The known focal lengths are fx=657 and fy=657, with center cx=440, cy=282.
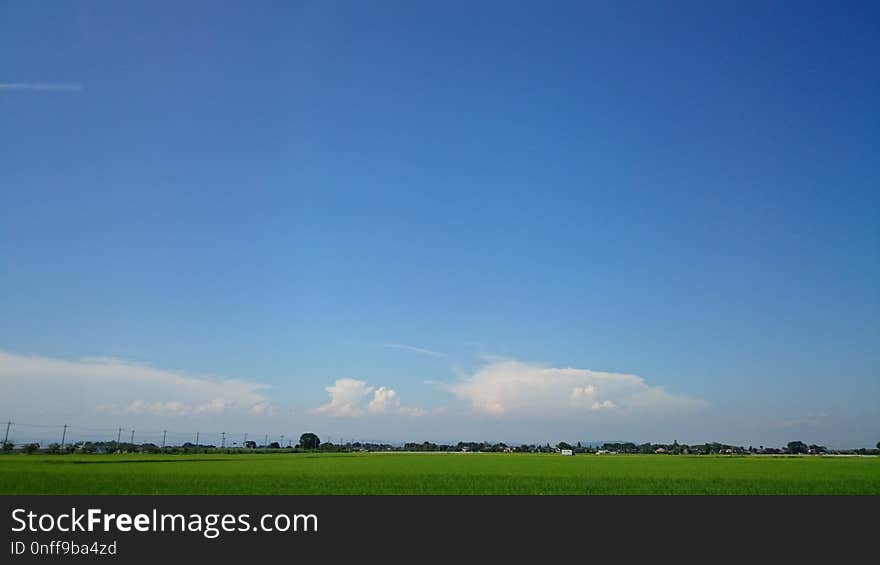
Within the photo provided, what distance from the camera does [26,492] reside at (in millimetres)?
36438

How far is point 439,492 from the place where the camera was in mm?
38719
